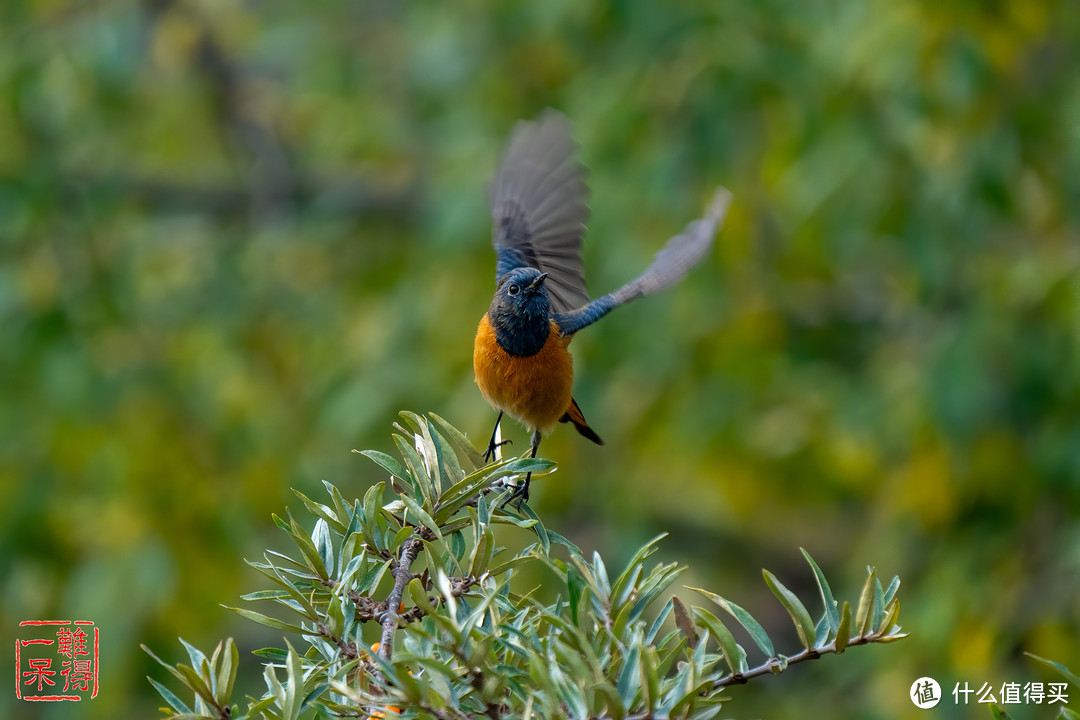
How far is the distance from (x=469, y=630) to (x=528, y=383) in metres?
1.57

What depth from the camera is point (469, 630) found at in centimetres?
142

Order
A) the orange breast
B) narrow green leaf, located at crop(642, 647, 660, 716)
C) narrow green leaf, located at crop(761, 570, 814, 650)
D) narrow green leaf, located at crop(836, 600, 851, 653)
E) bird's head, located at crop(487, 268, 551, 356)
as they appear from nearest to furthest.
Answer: narrow green leaf, located at crop(642, 647, 660, 716) → narrow green leaf, located at crop(836, 600, 851, 653) → narrow green leaf, located at crop(761, 570, 814, 650) → the orange breast → bird's head, located at crop(487, 268, 551, 356)

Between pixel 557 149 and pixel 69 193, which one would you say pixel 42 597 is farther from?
pixel 557 149

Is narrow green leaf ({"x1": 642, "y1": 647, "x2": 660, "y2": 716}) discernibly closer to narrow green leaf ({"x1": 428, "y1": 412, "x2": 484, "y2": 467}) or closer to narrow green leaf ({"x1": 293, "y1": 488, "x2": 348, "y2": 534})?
narrow green leaf ({"x1": 293, "y1": 488, "x2": 348, "y2": 534})

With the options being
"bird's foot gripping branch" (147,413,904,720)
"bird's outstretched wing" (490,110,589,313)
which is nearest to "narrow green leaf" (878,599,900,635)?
"bird's foot gripping branch" (147,413,904,720)

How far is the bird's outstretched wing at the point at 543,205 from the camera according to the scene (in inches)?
129

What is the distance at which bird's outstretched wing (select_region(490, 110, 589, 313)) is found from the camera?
3.27 metres

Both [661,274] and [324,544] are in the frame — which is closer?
[324,544]

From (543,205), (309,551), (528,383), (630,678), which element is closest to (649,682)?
(630,678)

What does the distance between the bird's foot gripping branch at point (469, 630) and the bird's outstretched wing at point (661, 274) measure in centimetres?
145

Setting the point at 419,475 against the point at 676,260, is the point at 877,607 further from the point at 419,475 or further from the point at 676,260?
the point at 676,260

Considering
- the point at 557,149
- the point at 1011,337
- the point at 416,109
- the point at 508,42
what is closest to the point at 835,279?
the point at 1011,337

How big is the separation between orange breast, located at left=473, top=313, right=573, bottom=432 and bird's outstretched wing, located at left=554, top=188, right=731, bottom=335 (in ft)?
0.81

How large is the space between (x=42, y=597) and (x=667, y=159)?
3488mm
